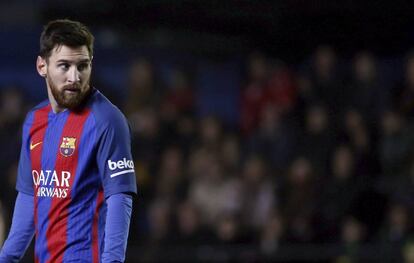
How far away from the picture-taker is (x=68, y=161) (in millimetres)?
4262

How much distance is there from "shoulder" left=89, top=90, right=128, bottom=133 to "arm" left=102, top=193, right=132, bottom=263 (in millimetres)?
289

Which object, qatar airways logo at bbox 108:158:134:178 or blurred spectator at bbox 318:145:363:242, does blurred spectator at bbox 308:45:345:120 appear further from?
qatar airways logo at bbox 108:158:134:178

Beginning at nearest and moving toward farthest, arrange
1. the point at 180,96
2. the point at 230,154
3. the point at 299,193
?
the point at 299,193 → the point at 230,154 → the point at 180,96

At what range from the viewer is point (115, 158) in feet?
13.7

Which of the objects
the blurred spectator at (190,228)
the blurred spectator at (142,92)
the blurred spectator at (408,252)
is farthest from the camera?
Result: the blurred spectator at (142,92)

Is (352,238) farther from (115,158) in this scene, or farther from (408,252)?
(115,158)

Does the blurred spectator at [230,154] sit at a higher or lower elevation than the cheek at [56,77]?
lower

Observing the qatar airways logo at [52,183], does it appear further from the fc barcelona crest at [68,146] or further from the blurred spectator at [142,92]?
the blurred spectator at [142,92]

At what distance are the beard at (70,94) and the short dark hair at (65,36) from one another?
14 centimetres

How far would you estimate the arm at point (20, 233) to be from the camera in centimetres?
444

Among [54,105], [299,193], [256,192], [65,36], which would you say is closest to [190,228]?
[256,192]

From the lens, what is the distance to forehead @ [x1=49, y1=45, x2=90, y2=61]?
4.20 metres

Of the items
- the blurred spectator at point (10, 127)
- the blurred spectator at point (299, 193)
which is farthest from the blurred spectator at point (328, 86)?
the blurred spectator at point (10, 127)

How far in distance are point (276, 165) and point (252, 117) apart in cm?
92
